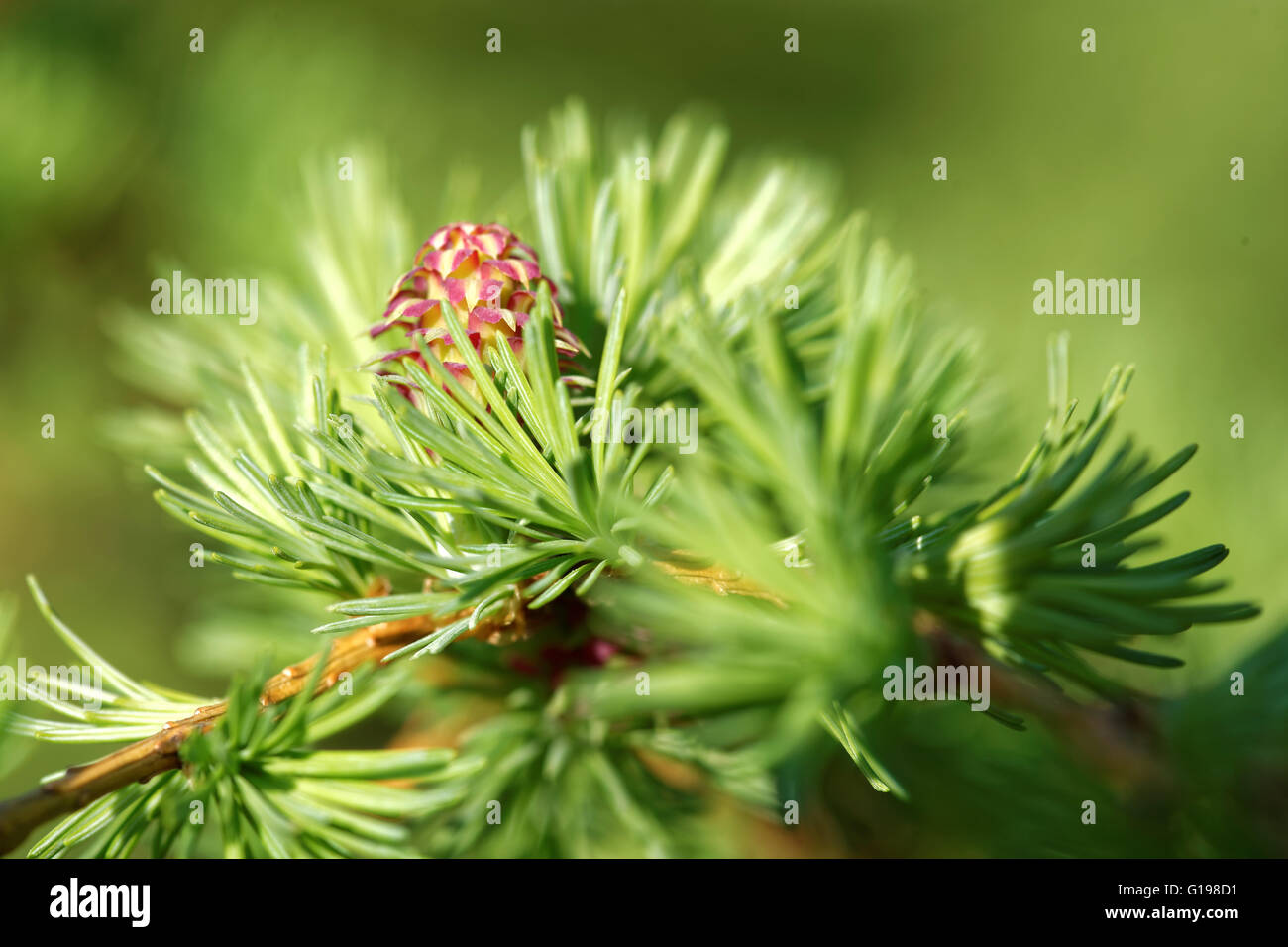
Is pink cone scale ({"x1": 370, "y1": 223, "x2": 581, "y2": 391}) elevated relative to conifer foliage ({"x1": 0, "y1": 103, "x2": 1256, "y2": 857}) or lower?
elevated

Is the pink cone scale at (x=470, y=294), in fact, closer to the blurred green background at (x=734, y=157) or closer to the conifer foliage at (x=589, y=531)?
the conifer foliage at (x=589, y=531)

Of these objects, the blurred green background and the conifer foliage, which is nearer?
the conifer foliage

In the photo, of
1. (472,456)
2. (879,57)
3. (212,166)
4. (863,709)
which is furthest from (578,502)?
(879,57)

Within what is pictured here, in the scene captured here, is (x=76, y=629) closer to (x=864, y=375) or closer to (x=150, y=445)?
(x=150, y=445)

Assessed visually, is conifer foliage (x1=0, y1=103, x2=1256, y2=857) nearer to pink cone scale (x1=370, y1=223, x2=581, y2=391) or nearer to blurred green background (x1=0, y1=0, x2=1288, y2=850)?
pink cone scale (x1=370, y1=223, x2=581, y2=391)

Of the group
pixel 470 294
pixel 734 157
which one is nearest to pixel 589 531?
pixel 470 294

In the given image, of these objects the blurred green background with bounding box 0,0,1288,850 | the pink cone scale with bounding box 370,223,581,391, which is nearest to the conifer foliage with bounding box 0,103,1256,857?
the pink cone scale with bounding box 370,223,581,391

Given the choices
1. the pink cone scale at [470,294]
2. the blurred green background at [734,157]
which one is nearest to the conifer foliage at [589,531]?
the pink cone scale at [470,294]

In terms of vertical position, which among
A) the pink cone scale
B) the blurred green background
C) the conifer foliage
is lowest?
the conifer foliage
